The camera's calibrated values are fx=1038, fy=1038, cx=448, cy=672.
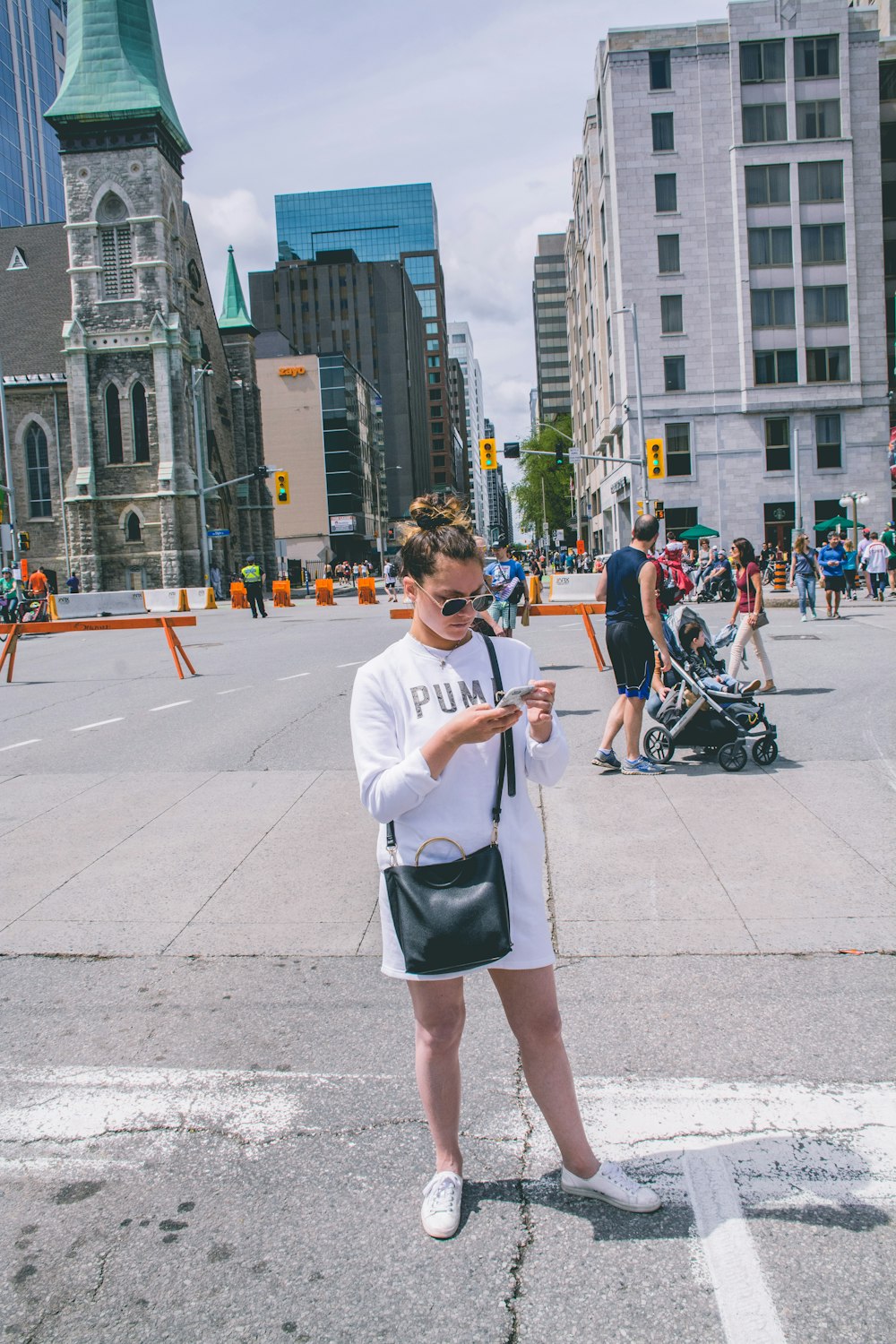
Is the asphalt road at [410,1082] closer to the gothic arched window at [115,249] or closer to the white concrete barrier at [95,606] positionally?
the white concrete barrier at [95,606]

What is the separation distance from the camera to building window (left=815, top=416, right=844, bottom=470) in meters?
50.6

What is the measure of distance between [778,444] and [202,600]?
1130 inches

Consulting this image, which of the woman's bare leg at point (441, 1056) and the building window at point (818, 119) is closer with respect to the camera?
the woman's bare leg at point (441, 1056)

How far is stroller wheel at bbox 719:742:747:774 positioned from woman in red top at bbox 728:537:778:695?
325cm

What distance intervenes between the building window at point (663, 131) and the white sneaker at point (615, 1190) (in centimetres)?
5568

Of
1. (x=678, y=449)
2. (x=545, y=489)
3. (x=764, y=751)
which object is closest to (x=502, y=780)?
(x=764, y=751)

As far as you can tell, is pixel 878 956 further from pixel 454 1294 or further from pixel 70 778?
pixel 70 778

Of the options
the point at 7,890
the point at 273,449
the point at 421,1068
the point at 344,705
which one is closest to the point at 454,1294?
the point at 421,1068

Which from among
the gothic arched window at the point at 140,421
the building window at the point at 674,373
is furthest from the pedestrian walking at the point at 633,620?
the gothic arched window at the point at 140,421

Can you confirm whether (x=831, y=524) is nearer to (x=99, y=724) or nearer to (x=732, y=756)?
(x=99, y=724)

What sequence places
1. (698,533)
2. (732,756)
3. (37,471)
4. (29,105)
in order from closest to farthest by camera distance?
(732,756), (698,533), (37,471), (29,105)

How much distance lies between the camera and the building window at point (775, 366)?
5056 cm

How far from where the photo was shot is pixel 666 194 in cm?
5094

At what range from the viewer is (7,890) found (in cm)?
607
